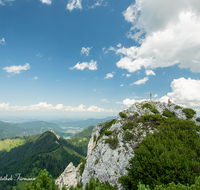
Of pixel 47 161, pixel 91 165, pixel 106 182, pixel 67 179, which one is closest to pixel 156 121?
pixel 106 182

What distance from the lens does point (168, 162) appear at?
1388 cm

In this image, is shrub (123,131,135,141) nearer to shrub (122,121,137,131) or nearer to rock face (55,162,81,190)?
shrub (122,121,137,131)

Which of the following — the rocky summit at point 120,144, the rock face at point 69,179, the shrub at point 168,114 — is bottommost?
the rock face at point 69,179

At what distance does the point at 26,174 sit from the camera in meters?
159

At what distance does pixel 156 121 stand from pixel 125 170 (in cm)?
1467

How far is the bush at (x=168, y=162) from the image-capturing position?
13.0m

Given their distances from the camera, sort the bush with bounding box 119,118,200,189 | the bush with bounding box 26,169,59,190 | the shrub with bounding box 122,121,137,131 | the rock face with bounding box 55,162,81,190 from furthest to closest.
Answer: the rock face with bounding box 55,162,81,190
the shrub with bounding box 122,121,137,131
the bush with bounding box 119,118,200,189
the bush with bounding box 26,169,59,190

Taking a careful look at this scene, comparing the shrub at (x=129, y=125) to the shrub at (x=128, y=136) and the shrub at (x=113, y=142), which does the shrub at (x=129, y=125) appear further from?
the shrub at (x=113, y=142)

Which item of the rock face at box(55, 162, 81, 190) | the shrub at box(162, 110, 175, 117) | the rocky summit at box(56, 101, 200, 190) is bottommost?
the rock face at box(55, 162, 81, 190)

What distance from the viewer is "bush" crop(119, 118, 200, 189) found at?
1297cm

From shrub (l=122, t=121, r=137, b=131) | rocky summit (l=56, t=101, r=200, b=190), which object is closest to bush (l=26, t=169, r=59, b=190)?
rocky summit (l=56, t=101, r=200, b=190)

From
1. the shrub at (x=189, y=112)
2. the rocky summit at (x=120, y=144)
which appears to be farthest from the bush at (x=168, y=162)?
the shrub at (x=189, y=112)

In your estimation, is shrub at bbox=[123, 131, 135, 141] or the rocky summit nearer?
the rocky summit

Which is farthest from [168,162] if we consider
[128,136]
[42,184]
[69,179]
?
[69,179]
